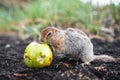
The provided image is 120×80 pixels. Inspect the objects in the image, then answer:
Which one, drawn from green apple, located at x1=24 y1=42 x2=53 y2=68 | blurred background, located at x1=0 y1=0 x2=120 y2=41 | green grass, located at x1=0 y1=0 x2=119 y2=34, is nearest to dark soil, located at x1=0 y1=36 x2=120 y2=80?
green apple, located at x1=24 y1=42 x2=53 y2=68

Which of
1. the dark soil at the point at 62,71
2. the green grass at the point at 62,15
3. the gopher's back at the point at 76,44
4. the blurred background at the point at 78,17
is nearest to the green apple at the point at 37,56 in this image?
the dark soil at the point at 62,71

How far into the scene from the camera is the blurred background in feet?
22.1

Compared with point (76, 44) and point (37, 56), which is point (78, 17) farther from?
point (37, 56)

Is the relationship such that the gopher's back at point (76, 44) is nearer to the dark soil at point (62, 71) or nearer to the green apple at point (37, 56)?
the dark soil at point (62, 71)

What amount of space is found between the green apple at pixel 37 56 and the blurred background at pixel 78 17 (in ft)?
9.55

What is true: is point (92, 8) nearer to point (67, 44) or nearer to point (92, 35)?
point (92, 35)

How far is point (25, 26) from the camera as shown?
25.5 ft

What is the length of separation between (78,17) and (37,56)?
384cm

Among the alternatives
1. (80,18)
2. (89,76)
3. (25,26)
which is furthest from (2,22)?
(89,76)

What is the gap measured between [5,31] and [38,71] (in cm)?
526

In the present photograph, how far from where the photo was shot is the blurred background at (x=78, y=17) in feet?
22.1

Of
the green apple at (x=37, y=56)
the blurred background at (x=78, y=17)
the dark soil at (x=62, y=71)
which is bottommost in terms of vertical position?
the dark soil at (x=62, y=71)

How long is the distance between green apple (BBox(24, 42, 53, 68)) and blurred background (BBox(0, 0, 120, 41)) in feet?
9.55

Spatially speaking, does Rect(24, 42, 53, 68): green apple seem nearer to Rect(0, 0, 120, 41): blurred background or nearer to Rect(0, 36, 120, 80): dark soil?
Rect(0, 36, 120, 80): dark soil
